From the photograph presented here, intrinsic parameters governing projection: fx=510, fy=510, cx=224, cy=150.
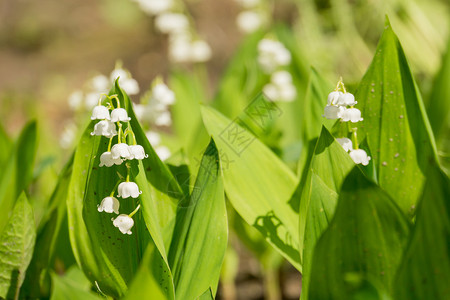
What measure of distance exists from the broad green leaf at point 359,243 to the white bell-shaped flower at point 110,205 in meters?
0.36

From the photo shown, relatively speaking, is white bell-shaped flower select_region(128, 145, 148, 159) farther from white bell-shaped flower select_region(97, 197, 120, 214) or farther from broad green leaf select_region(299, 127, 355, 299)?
broad green leaf select_region(299, 127, 355, 299)

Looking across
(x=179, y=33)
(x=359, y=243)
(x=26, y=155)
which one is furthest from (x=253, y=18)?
(x=359, y=243)

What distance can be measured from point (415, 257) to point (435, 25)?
3.59 meters

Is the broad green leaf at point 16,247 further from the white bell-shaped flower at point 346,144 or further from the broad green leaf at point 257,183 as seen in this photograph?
the white bell-shaped flower at point 346,144

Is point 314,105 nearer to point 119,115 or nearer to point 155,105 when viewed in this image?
point 155,105

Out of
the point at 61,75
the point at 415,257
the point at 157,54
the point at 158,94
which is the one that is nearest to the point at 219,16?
the point at 157,54

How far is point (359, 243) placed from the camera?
825 mm

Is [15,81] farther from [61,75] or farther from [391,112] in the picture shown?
[391,112]

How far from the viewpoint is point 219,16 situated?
5.05 m

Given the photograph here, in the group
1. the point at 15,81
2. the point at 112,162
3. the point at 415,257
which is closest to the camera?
the point at 415,257

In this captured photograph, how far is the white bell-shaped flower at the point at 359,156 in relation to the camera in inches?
37.8

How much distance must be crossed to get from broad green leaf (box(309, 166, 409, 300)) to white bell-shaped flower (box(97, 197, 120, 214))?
14.3 inches

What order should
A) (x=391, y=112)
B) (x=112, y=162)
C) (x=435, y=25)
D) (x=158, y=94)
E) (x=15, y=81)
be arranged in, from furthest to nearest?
(x=15, y=81) < (x=435, y=25) < (x=158, y=94) < (x=391, y=112) < (x=112, y=162)

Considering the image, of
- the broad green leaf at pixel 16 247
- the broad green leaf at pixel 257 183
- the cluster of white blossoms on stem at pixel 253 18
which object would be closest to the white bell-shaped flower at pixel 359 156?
the broad green leaf at pixel 257 183
